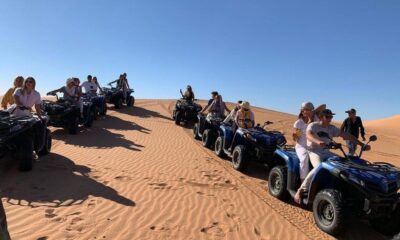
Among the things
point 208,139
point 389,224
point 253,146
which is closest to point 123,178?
point 253,146

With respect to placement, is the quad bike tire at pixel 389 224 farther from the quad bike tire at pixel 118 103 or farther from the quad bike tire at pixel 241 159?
the quad bike tire at pixel 118 103

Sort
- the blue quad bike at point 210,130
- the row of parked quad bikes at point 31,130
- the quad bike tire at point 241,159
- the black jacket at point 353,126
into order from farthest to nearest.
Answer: the blue quad bike at point 210,130
the black jacket at point 353,126
the quad bike tire at point 241,159
the row of parked quad bikes at point 31,130

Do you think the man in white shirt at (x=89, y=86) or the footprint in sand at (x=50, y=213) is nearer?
the footprint in sand at (x=50, y=213)

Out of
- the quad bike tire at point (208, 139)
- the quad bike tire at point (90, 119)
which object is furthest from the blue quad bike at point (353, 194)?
the quad bike tire at point (90, 119)

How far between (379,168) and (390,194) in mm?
567

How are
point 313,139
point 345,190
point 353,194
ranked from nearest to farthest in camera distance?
point 353,194 < point 345,190 < point 313,139

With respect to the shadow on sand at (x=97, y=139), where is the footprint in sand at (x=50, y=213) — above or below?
below

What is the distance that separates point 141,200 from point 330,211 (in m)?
3.02

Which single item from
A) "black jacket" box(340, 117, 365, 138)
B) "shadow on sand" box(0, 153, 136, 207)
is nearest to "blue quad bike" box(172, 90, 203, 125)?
"black jacket" box(340, 117, 365, 138)

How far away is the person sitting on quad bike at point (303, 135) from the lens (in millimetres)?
6910

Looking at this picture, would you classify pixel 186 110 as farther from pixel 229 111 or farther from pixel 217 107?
pixel 229 111

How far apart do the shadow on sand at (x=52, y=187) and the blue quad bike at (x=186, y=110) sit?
9.90 meters

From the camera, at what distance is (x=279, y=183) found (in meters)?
7.66

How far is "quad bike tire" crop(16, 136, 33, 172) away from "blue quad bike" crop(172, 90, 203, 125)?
10780 mm
